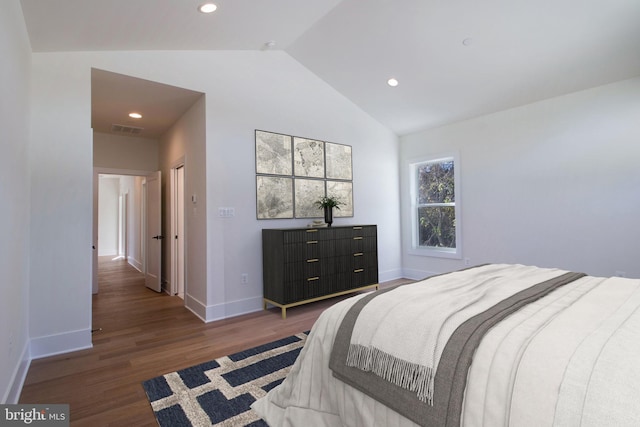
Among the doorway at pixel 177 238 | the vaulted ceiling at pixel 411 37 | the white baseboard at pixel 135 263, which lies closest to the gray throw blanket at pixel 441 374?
the vaulted ceiling at pixel 411 37

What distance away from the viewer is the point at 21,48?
2207 millimetres

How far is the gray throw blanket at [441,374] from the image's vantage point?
1.05m

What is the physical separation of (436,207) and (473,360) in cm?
445

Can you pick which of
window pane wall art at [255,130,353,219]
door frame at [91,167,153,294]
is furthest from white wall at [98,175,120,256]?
window pane wall art at [255,130,353,219]

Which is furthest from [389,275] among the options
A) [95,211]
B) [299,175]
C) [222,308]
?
[95,211]

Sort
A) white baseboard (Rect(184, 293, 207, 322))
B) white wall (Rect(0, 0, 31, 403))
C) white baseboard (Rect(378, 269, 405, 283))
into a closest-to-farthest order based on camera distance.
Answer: white wall (Rect(0, 0, 31, 403)) → white baseboard (Rect(184, 293, 207, 322)) → white baseboard (Rect(378, 269, 405, 283))

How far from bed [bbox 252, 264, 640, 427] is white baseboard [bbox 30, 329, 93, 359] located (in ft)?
6.68

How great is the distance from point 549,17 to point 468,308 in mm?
2967

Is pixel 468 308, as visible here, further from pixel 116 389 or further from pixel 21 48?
pixel 21 48

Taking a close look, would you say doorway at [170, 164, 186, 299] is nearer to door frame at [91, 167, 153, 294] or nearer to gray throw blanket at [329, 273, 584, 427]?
door frame at [91, 167, 153, 294]

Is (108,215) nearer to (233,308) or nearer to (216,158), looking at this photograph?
(216,158)

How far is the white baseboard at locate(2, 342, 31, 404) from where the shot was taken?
1878 mm

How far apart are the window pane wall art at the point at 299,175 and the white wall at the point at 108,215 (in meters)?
8.39

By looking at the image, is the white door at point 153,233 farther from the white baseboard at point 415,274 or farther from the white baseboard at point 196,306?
the white baseboard at point 415,274
